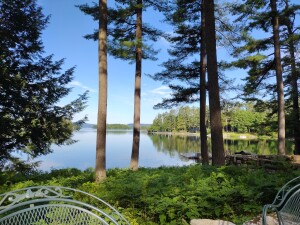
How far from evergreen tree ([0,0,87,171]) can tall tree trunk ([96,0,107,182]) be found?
3825mm

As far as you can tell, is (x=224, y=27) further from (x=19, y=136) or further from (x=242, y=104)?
(x=19, y=136)

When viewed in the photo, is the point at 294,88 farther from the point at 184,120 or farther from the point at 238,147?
the point at 184,120

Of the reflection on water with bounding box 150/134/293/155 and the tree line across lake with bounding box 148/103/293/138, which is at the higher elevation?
the tree line across lake with bounding box 148/103/293/138

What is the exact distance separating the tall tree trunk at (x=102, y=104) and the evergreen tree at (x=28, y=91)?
382 cm

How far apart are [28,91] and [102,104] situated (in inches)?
178

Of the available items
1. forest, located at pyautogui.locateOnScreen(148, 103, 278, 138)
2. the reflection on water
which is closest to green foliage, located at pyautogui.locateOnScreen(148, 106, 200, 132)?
forest, located at pyautogui.locateOnScreen(148, 103, 278, 138)

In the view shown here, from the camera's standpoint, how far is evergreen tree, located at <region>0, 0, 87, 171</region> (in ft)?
32.3

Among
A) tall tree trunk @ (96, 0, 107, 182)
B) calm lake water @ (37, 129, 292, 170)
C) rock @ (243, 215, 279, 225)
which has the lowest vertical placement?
calm lake water @ (37, 129, 292, 170)

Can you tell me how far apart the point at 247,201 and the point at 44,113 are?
8.39m

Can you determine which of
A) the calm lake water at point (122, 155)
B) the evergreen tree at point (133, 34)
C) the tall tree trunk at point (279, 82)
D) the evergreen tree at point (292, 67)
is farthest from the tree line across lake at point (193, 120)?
the evergreen tree at point (133, 34)

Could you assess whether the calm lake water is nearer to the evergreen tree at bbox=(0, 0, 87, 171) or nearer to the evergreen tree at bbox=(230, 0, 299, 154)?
the evergreen tree at bbox=(0, 0, 87, 171)

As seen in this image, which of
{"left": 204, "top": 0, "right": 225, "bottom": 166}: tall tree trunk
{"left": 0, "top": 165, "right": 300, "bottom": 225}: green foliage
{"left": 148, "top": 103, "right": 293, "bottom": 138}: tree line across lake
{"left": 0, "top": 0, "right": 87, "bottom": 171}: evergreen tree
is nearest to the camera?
{"left": 0, "top": 165, "right": 300, "bottom": 225}: green foliage

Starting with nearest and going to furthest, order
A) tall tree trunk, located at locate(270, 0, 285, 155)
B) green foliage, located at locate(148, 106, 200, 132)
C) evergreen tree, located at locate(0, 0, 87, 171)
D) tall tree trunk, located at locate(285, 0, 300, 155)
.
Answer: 1. evergreen tree, located at locate(0, 0, 87, 171)
2. tall tree trunk, located at locate(270, 0, 285, 155)
3. tall tree trunk, located at locate(285, 0, 300, 155)
4. green foliage, located at locate(148, 106, 200, 132)

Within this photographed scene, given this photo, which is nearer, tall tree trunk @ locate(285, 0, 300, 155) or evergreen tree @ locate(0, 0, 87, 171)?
evergreen tree @ locate(0, 0, 87, 171)
